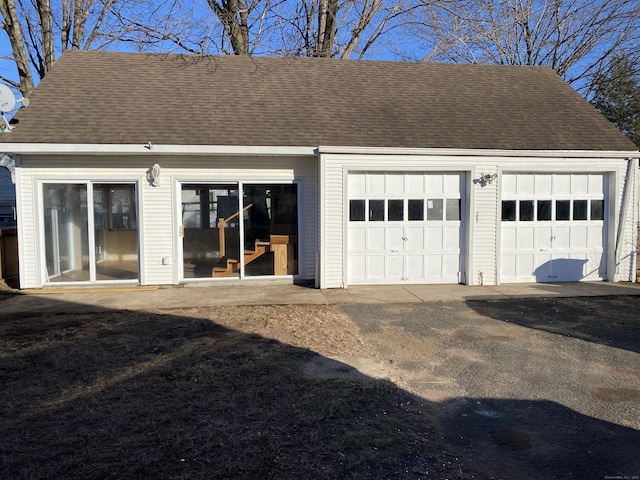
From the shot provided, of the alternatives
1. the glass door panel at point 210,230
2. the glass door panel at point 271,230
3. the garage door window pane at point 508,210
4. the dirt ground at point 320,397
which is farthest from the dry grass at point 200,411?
the garage door window pane at point 508,210

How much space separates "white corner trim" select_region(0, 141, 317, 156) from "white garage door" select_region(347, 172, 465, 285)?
5.12ft

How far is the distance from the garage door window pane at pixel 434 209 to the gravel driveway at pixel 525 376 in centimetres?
233

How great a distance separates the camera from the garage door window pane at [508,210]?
10.1 m

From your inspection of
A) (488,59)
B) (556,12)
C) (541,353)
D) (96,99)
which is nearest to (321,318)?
(541,353)

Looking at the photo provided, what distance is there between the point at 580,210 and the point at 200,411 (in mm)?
9456

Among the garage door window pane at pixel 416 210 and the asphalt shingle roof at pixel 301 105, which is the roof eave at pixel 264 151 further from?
the garage door window pane at pixel 416 210

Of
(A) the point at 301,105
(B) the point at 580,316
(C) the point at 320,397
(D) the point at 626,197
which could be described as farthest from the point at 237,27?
(C) the point at 320,397

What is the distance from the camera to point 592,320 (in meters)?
7.07

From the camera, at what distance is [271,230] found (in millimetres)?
10141

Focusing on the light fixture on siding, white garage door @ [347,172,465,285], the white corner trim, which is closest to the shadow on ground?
white garage door @ [347,172,465,285]

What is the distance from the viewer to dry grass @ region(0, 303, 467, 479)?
10.3 feet

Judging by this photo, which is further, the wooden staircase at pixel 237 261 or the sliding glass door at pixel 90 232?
the wooden staircase at pixel 237 261

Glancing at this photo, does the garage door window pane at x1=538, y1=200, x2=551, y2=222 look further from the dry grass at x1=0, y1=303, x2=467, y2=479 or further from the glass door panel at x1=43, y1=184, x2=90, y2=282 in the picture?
the glass door panel at x1=43, y1=184, x2=90, y2=282

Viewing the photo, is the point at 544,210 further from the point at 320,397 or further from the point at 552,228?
the point at 320,397
